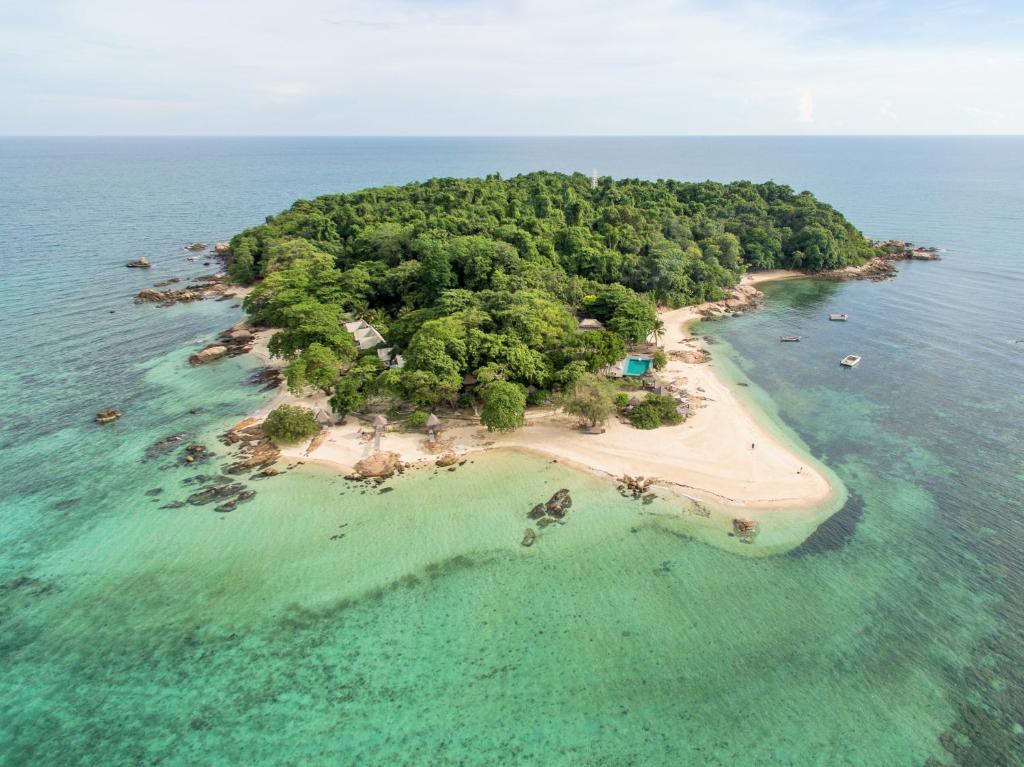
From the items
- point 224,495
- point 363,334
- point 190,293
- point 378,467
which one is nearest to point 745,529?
point 378,467

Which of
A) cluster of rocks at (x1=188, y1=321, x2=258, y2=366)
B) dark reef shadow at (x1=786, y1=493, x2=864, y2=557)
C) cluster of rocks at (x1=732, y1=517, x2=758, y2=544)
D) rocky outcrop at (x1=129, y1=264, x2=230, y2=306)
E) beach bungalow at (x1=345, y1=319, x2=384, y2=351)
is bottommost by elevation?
dark reef shadow at (x1=786, y1=493, x2=864, y2=557)

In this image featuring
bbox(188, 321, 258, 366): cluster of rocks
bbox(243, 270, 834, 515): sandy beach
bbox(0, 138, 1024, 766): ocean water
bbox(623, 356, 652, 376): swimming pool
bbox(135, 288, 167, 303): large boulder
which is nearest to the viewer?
bbox(0, 138, 1024, 766): ocean water

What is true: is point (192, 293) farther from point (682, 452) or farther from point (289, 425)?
point (682, 452)

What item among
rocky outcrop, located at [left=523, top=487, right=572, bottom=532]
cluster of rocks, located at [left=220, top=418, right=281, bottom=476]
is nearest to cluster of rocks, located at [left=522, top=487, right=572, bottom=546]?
rocky outcrop, located at [left=523, top=487, right=572, bottom=532]

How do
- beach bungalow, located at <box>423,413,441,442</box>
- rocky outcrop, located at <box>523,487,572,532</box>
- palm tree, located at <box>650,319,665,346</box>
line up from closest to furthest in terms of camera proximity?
rocky outcrop, located at <box>523,487,572,532</box> < beach bungalow, located at <box>423,413,441,442</box> < palm tree, located at <box>650,319,665,346</box>

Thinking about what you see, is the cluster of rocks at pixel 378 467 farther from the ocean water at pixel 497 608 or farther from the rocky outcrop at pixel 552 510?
the rocky outcrop at pixel 552 510

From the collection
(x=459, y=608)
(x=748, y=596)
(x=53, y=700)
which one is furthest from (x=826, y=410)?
(x=53, y=700)

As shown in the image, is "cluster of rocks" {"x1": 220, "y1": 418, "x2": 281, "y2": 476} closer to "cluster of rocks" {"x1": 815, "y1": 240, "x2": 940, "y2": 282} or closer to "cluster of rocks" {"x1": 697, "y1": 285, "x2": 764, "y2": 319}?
"cluster of rocks" {"x1": 697, "y1": 285, "x2": 764, "y2": 319}

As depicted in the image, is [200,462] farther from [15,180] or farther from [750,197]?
[15,180]

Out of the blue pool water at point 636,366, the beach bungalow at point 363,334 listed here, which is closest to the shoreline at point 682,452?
the blue pool water at point 636,366
